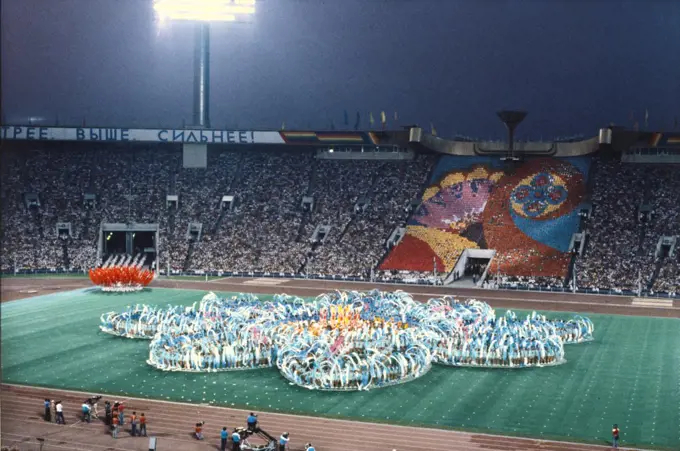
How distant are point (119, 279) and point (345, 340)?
98.0 feet

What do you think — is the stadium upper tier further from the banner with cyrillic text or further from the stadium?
the banner with cyrillic text

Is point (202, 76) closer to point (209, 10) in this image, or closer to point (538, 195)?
point (209, 10)

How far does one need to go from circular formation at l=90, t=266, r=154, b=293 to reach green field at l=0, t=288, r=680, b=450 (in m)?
15.4

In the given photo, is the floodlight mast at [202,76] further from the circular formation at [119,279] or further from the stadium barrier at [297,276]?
the circular formation at [119,279]

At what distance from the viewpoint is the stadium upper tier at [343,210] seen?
233ft

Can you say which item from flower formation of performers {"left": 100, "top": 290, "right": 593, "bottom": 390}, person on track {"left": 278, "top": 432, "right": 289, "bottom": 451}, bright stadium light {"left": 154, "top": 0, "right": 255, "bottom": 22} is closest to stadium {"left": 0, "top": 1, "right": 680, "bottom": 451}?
flower formation of performers {"left": 100, "top": 290, "right": 593, "bottom": 390}

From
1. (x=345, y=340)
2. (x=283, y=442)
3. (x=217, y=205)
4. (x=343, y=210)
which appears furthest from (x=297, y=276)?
(x=283, y=442)

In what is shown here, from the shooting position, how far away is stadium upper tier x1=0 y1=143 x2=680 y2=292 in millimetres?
71000

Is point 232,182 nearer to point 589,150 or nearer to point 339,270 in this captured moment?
point 339,270

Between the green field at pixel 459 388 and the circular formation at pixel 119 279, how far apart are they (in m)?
15.4

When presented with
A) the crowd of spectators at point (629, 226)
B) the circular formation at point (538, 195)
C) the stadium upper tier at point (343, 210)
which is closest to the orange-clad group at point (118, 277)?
the stadium upper tier at point (343, 210)

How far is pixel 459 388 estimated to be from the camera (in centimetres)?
3247

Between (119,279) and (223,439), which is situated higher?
(119,279)

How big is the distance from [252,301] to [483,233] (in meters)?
31.9
